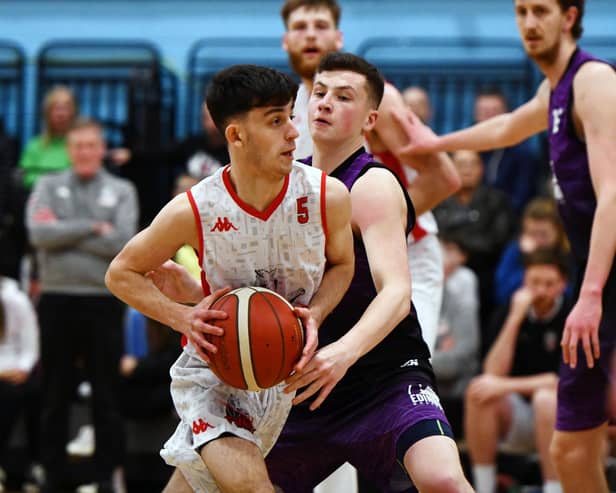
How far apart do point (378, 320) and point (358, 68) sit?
107cm

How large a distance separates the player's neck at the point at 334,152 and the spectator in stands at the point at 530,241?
4.08m

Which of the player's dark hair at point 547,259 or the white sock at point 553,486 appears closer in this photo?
the white sock at point 553,486

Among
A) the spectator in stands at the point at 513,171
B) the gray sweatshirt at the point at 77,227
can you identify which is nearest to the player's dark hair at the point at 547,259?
the spectator in stands at the point at 513,171

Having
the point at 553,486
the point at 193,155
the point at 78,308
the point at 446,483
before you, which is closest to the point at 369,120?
the point at 446,483

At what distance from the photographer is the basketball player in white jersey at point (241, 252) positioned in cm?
370

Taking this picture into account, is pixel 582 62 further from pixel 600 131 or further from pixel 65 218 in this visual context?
pixel 65 218

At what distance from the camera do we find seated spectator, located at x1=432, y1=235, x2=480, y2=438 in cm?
799

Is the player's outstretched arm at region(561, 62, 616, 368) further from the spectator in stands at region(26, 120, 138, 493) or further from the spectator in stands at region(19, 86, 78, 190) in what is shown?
the spectator in stands at region(19, 86, 78, 190)

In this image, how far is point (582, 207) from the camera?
4.73 m

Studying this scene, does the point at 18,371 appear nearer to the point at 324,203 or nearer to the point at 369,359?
the point at 369,359

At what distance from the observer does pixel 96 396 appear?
7.66 metres

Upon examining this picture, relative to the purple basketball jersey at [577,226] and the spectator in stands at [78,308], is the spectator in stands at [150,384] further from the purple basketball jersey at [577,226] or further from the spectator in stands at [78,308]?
the purple basketball jersey at [577,226]

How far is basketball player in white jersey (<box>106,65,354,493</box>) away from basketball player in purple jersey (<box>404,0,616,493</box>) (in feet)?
3.58

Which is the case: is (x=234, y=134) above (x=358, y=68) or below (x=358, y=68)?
below
